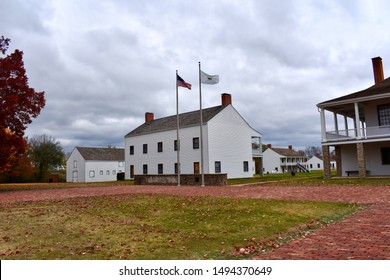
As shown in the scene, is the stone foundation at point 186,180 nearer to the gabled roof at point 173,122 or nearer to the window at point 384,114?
the gabled roof at point 173,122

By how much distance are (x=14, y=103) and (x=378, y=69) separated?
30143mm

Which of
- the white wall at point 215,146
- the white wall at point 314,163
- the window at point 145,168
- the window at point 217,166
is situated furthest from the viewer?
the white wall at point 314,163

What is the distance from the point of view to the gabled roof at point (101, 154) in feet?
195

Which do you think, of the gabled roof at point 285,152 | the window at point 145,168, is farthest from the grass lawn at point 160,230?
the gabled roof at point 285,152

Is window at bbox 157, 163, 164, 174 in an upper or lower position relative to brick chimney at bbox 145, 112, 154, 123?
lower

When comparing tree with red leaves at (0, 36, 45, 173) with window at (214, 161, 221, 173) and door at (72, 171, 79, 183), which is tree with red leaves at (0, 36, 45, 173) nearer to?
window at (214, 161, 221, 173)

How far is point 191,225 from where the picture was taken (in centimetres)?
820

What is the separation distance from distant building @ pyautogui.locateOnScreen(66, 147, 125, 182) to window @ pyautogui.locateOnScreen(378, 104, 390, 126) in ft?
149

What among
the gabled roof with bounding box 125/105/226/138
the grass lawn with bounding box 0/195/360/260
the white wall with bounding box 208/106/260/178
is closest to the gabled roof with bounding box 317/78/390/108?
the white wall with bounding box 208/106/260/178

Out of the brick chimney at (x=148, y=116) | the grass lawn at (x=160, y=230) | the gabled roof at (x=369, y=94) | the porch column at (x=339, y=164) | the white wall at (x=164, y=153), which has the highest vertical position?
the brick chimney at (x=148, y=116)

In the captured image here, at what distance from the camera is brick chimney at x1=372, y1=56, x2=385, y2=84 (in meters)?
30.0

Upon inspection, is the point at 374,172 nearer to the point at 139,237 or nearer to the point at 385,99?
the point at 385,99

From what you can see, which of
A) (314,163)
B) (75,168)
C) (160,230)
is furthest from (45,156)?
(314,163)

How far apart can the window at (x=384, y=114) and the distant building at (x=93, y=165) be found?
4545 centimetres
